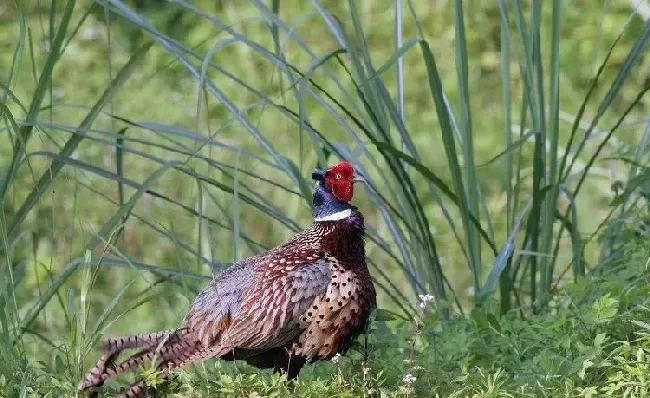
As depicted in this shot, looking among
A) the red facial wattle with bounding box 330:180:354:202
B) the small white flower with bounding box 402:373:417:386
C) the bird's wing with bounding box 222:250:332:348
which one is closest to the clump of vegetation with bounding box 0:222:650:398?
the small white flower with bounding box 402:373:417:386

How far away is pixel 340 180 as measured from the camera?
3.76 m

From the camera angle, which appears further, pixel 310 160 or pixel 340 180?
pixel 310 160

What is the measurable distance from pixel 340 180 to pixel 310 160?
3130 mm

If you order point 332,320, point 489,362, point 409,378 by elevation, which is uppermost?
point 332,320

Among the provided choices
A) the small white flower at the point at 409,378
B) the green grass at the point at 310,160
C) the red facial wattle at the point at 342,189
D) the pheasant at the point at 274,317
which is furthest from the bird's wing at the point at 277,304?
the small white flower at the point at 409,378

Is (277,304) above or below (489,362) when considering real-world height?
above

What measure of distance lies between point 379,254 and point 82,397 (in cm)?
330

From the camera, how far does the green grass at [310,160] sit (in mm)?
3750

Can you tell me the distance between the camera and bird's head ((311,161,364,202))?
3.75 meters

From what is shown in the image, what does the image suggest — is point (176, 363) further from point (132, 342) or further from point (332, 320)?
point (332, 320)

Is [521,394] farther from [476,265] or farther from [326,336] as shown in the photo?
[476,265]

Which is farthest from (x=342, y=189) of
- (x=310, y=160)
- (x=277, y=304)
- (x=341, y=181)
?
(x=310, y=160)

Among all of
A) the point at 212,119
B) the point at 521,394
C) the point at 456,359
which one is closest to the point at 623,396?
the point at 521,394

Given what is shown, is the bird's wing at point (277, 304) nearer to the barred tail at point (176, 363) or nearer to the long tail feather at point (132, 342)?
the barred tail at point (176, 363)
